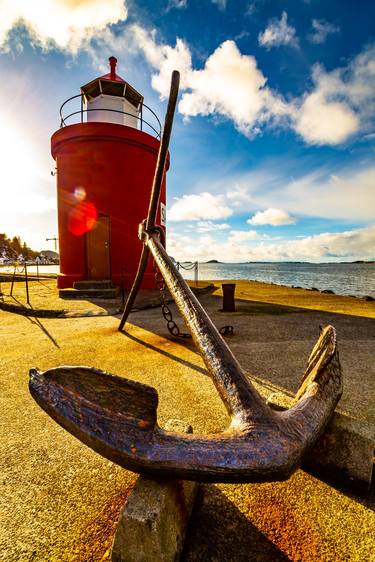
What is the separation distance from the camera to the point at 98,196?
386 inches

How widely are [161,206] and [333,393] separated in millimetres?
10333

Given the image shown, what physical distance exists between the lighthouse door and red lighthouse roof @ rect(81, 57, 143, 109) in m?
5.08

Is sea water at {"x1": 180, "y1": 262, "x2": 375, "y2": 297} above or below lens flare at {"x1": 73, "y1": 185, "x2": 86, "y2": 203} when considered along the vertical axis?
below

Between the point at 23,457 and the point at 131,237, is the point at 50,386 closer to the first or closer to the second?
the point at 23,457

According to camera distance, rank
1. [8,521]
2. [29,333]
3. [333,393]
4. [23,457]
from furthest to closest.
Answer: [29,333] → [23,457] → [333,393] → [8,521]

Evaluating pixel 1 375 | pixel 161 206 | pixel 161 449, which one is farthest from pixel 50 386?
pixel 161 206

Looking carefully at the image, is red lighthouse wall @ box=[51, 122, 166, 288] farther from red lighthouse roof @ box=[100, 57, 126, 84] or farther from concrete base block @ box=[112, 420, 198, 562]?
concrete base block @ box=[112, 420, 198, 562]

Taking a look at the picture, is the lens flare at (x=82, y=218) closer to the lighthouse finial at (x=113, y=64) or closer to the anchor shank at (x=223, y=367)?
the lighthouse finial at (x=113, y=64)

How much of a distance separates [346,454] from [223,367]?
2.70 feet

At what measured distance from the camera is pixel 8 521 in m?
1.24

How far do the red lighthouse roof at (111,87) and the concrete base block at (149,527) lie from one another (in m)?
12.3

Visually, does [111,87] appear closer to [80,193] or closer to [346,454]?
[80,193]

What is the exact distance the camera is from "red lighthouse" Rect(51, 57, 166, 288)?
31.9 feet

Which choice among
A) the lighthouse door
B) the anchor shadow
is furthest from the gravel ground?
the lighthouse door
